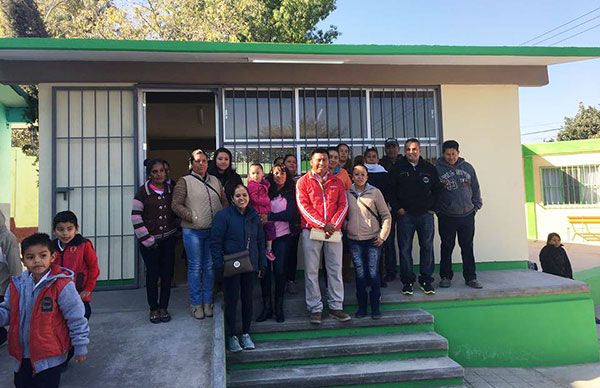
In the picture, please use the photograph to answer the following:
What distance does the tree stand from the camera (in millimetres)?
23292

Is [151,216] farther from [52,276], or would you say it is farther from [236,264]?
[52,276]

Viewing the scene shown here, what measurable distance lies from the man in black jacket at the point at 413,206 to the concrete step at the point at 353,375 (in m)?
0.92

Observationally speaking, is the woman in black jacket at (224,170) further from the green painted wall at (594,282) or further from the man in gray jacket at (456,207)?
the green painted wall at (594,282)

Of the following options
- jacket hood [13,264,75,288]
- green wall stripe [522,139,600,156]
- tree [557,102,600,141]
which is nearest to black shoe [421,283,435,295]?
jacket hood [13,264,75,288]

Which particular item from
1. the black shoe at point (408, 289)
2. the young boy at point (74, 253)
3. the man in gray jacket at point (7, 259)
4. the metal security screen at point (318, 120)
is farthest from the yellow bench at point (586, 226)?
the man in gray jacket at point (7, 259)

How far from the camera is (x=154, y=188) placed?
159 inches

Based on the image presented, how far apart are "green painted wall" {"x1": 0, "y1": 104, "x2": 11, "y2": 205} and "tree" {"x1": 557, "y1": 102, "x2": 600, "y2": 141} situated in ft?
87.0

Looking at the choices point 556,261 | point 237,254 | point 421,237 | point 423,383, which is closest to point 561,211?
point 556,261

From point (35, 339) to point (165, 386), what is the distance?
3.03 ft

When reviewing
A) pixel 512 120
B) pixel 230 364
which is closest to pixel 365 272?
pixel 230 364

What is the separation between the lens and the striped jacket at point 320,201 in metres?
3.94

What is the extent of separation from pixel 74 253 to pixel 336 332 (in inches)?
95.6

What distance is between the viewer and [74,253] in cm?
317

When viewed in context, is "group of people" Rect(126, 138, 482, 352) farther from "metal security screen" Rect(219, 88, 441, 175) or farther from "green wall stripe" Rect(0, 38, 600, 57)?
"green wall stripe" Rect(0, 38, 600, 57)
